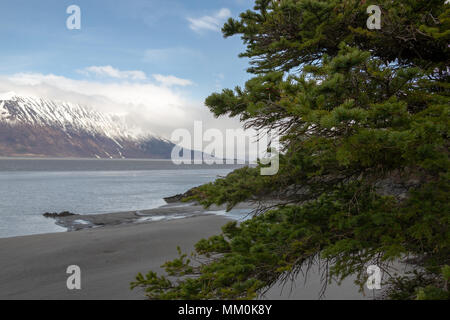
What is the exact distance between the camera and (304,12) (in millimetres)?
3770

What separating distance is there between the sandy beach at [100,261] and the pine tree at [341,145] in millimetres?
1583

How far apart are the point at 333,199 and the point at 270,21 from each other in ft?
8.21

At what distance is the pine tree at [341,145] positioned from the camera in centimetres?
288

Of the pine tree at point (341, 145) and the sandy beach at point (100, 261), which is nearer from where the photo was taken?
the pine tree at point (341, 145)

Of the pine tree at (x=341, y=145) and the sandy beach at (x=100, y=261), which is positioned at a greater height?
the pine tree at (x=341, y=145)

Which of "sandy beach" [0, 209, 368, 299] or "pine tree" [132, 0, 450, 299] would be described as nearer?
"pine tree" [132, 0, 450, 299]

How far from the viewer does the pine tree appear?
9.45ft

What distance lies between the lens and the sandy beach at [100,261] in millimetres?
8297

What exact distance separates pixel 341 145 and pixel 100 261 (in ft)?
36.0

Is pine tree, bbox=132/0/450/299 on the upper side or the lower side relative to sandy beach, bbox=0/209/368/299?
upper

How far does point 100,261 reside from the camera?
1162 centimetres

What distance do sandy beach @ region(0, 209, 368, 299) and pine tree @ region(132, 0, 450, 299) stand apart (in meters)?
1.58
